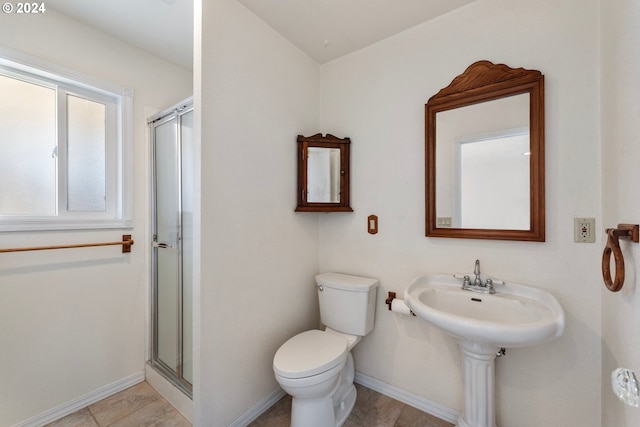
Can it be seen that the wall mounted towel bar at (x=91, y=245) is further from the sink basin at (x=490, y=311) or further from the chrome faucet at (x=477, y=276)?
the chrome faucet at (x=477, y=276)

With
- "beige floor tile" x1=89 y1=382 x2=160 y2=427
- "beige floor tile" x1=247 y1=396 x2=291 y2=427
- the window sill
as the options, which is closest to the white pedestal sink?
"beige floor tile" x1=247 y1=396 x2=291 y2=427

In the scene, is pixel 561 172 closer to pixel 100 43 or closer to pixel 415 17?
pixel 415 17

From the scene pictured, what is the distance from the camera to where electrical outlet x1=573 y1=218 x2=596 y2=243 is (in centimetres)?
114

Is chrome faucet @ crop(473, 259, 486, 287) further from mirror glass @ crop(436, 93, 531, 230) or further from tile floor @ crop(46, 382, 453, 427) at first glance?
tile floor @ crop(46, 382, 453, 427)

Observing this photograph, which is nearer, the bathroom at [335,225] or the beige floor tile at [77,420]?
the bathroom at [335,225]

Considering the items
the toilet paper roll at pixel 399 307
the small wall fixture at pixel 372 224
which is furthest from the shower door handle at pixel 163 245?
the toilet paper roll at pixel 399 307

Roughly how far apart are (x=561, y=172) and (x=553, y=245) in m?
0.36

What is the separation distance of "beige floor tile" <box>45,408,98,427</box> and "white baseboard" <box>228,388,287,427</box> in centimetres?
85

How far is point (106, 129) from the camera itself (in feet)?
5.80

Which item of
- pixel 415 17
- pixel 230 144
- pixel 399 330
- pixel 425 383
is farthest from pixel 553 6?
pixel 425 383

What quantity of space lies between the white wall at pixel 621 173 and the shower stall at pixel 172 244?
197 centimetres

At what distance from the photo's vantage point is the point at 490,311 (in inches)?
49.3

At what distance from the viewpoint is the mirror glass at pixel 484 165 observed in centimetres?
130

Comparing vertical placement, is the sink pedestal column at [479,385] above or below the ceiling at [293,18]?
below
